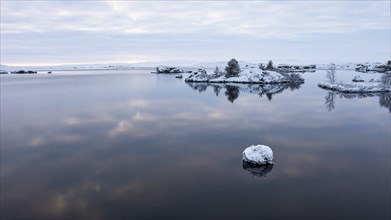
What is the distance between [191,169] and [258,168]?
17.1ft

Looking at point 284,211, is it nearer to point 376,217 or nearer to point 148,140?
point 376,217

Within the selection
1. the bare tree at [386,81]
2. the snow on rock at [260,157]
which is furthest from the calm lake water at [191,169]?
the bare tree at [386,81]

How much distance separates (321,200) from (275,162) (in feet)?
22.2

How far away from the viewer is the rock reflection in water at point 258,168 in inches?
906

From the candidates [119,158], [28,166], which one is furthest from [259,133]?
[28,166]

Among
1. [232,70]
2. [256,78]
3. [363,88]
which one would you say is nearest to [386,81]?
[363,88]

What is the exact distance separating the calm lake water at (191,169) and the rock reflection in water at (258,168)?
0.16 metres

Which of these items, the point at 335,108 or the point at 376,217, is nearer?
the point at 376,217

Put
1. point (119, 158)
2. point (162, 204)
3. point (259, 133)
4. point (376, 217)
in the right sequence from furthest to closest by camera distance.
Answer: point (259, 133) → point (119, 158) → point (162, 204) → point (376, 217)

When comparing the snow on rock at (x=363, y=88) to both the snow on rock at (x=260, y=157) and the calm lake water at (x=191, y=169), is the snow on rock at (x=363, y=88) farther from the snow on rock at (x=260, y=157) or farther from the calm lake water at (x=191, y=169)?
the snow on rock at (x=260, y=157)

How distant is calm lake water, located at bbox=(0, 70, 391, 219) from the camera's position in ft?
58.3

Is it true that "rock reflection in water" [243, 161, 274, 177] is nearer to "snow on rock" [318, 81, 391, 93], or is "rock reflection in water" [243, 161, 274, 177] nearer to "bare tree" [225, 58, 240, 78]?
"snow on rock" [318, 81, 391, 93]

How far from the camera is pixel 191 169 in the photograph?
78.1 ft

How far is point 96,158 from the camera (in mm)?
26328
